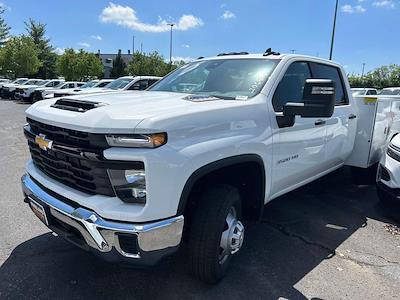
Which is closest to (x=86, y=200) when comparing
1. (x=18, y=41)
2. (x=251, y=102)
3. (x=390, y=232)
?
(x=251, y=102)

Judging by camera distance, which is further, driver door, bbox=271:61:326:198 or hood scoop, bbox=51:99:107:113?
driver door, bbox=271:61:326:198

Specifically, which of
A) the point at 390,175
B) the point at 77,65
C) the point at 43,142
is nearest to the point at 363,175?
the point at 390,175

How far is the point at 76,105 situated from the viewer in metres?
A: 2.80

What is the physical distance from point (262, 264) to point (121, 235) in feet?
5.29

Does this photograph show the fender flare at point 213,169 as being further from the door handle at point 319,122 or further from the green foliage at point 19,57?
the green foliage at point 19,57

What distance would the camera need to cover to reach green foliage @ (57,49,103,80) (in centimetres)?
4501

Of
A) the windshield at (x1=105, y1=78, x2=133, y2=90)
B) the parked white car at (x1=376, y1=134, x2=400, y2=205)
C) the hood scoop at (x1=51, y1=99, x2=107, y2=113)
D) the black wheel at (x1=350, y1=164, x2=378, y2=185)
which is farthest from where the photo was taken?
the windshield at (x1=105, y1=78, x2=133, y2=90)

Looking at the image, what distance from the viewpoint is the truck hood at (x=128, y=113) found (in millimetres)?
2312

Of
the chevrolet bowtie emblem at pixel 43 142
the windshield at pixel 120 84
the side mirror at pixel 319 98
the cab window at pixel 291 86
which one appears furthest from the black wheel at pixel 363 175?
the windshield at pixel 120 84

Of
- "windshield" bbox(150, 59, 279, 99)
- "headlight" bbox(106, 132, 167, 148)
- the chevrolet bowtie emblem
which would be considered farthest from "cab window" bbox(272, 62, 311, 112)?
the chevrolet bowtie emblem

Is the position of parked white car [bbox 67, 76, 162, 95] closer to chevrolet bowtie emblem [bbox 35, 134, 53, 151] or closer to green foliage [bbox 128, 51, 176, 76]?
chevrolet bowtie emblem [bbox 35, 134, 53, 151]

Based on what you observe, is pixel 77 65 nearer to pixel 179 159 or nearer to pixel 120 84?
pixel 120 84

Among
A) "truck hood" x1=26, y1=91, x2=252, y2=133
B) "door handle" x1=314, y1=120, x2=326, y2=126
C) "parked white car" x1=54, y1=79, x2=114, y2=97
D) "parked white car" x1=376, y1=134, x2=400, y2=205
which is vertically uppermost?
"truck hood" x1=26, y1=91, x2=252, y2=133

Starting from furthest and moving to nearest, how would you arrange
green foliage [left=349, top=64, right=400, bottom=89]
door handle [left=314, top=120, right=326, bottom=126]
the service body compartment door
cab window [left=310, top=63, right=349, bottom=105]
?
green foliage [left=349, top=64, right=400, bottom=89], the service body compartment door, cab window [left=310, top=63, right=349, bottom=105], door handle [left=314, top=120, right=326, bottom=126]
